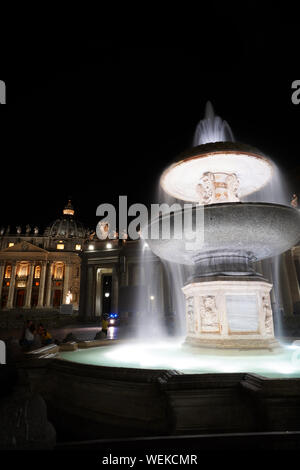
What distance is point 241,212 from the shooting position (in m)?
5.45

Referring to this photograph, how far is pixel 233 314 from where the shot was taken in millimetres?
5891

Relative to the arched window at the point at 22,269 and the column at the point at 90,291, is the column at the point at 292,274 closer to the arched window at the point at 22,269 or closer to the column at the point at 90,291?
Answer: the column at the point at 90,291

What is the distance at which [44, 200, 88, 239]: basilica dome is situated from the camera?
105m

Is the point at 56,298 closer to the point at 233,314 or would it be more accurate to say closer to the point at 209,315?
the point at 209,315

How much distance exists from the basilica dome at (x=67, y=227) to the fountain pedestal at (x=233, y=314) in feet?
331

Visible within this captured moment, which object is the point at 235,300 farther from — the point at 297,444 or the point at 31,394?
the point at 31,394

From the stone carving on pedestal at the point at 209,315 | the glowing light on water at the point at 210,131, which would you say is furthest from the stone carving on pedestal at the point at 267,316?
the glowing light on water at the point at 210,131

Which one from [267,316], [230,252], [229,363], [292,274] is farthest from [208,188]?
[292,274]

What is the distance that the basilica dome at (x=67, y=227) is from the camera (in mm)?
105438

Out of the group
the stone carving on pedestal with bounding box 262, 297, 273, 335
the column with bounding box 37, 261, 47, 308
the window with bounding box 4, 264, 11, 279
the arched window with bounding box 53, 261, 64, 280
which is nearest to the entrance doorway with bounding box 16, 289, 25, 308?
the window with bounding box 4, 264, 11, 279

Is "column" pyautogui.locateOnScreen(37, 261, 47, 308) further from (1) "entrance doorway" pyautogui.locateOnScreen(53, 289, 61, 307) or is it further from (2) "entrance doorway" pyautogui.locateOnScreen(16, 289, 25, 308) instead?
(2) "entrance doorway" pyautogui.locateOnScreen(16, 289, 25, 308)

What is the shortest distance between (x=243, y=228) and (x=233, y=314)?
6.05ft
